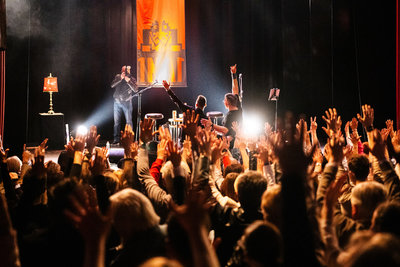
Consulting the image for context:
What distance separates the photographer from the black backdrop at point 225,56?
8.21 metres

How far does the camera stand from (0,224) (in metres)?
1.69

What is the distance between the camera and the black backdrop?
8.21 metres

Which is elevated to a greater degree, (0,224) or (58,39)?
(58,39)

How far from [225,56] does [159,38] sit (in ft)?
5.50

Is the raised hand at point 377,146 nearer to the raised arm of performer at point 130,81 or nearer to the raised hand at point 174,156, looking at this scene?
the raised hand at point 174,156

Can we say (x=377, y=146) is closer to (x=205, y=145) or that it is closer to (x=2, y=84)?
(x=205, y=145)

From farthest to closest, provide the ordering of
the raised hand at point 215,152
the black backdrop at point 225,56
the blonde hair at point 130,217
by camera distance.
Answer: the black backdrop at point 225,56 → the raised hand at point 215,152 → the blonde hair at point 130,217

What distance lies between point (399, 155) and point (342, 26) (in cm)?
622

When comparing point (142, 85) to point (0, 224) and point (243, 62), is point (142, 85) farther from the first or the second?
point (0, 224)

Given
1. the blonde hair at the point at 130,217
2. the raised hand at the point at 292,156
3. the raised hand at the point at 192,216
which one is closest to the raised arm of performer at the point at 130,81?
the blonde hair at the point at 130,217

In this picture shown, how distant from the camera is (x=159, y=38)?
36.5 ft

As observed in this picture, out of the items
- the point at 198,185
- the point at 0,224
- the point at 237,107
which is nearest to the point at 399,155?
the point at 198,185

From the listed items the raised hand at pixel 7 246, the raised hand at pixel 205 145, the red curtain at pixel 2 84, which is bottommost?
the raised hand at pixel 7 246

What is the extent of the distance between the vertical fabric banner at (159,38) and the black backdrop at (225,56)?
0.36 metres
